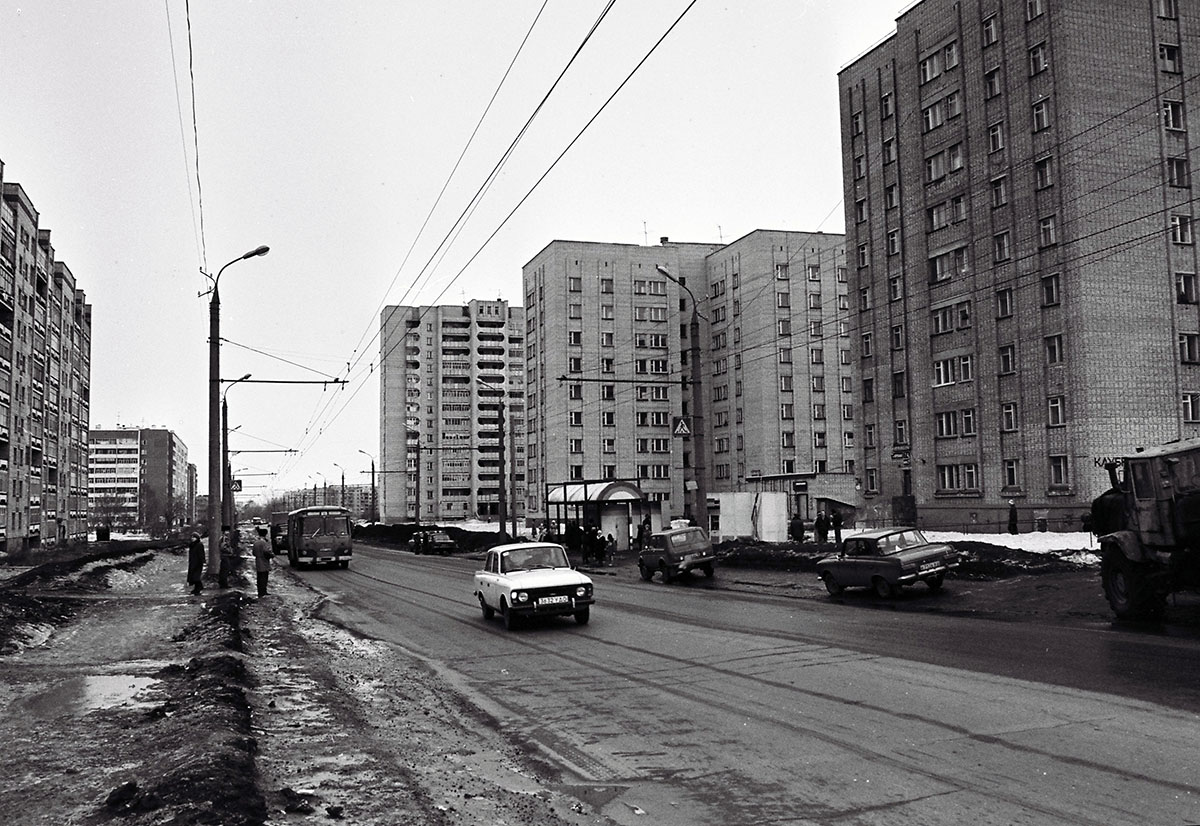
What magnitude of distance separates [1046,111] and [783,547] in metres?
21.9

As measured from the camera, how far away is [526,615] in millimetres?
16312

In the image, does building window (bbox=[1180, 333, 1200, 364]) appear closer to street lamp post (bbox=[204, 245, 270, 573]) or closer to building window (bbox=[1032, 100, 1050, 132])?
building window (bbox=[1032, 100, 1050, 132])

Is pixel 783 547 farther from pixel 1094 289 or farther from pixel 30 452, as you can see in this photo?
pixel 30 452

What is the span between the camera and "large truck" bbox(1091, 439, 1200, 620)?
14.2 m

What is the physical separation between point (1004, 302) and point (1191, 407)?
8.41m

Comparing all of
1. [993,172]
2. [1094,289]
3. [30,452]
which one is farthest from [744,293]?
[30,452]

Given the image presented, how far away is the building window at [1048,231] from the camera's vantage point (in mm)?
39344

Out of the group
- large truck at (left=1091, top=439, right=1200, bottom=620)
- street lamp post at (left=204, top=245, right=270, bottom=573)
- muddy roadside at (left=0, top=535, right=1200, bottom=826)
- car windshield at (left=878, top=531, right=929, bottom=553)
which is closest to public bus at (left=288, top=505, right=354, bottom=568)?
street lamp post at (left=204, top=245, right=270, bottom=573)

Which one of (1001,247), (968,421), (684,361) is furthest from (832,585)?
(684,361)

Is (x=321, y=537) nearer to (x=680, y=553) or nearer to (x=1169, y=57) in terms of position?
(x=680, y=553)

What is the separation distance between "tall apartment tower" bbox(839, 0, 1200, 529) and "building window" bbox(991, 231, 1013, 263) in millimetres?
73

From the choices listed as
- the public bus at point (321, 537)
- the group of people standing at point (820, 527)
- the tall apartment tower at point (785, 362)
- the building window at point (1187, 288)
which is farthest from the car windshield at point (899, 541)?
the tall apartment tower at point (785, 362)

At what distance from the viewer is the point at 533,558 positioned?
57.5 feet

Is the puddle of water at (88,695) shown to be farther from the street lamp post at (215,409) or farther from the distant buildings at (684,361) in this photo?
the distant buildings at (684,361)
